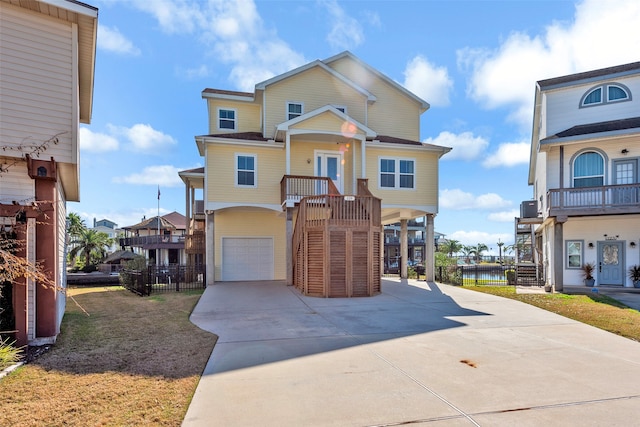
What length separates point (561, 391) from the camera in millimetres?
4293

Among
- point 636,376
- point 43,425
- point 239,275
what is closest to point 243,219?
point 239,275

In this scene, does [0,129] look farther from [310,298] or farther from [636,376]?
[636,376]

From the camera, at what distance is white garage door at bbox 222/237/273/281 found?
17125 mm

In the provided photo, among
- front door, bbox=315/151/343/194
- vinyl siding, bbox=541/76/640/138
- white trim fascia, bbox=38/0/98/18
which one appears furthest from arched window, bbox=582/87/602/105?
white trim fascia, bbox=38/0/98/18

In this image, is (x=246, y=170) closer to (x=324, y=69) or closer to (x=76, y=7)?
(x=324, y=69)

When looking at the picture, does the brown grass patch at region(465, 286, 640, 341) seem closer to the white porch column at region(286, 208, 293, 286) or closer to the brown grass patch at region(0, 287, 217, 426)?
the white porch column at region(286, 208, 293, 286)

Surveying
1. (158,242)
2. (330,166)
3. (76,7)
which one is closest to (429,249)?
(330,166)

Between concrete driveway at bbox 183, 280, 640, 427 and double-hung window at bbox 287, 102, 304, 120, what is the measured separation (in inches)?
421

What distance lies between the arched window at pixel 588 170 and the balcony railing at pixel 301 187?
10.9 m

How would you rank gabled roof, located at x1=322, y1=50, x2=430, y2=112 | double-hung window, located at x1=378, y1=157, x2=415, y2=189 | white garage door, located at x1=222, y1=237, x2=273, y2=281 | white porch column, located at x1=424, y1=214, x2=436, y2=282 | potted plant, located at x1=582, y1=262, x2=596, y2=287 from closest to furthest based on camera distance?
potted plant, located at x1=582, y1=262, x2=596, y2=287, white porch column, located at x1=424, y1=214, x2=436, y2=282, double-hung window, located at x1=378, y1=157, x2=415, y2=189, white garage door, located at x1=222, y1=237, x2=273, y2=281, gabled roof, located at x1=322, y1=50, x2=430, y2=112

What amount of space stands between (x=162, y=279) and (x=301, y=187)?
851 cm

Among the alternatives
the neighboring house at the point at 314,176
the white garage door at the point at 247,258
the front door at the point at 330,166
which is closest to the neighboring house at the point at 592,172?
the neighboring house at the point at 314,176

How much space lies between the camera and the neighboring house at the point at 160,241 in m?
32.7

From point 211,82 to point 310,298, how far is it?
12.7m
